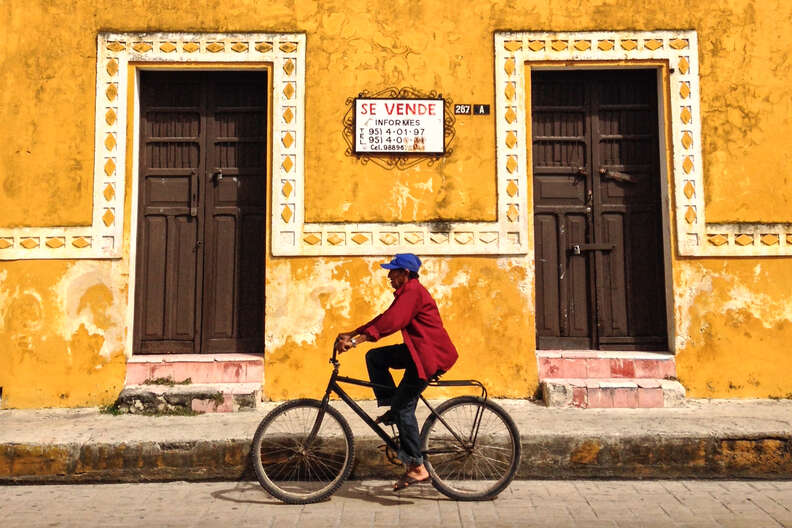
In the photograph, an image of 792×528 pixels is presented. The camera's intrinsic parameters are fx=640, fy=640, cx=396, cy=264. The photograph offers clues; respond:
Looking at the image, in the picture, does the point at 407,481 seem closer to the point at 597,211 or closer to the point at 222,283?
the point at 222,283

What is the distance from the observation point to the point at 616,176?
6.85 metres

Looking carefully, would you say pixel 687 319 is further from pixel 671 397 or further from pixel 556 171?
pixel 556 171

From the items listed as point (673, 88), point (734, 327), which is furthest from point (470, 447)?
point (673, 88)

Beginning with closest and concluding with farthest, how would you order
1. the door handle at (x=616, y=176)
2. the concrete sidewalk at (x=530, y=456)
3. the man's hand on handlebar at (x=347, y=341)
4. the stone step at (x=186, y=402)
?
the man's hand on handlebar at (x=347, y=341), the concrete sidewalk at (x=530, y=456), the stone step at (x=186, y=402), the door handle at (x=616, y=176)

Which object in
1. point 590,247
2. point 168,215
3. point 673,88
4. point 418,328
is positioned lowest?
point 418,328

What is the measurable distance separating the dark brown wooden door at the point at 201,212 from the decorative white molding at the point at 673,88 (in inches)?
104

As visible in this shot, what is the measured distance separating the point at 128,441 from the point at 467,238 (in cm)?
360

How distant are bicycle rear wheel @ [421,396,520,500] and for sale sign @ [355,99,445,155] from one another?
3.06 metres

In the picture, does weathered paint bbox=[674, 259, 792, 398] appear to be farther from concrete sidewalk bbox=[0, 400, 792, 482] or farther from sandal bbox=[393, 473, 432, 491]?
sandal bbox=[393, 473, 432, 491]

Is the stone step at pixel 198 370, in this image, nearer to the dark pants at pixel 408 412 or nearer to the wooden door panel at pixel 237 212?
the wooden door panel at pixel 237 212

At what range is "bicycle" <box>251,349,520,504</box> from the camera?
440 cm

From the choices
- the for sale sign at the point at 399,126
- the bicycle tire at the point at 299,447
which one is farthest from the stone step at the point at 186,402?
the for sale sign at the point at 399,126

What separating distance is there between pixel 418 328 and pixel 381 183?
8.24ft

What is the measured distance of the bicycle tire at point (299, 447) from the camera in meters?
4.38
